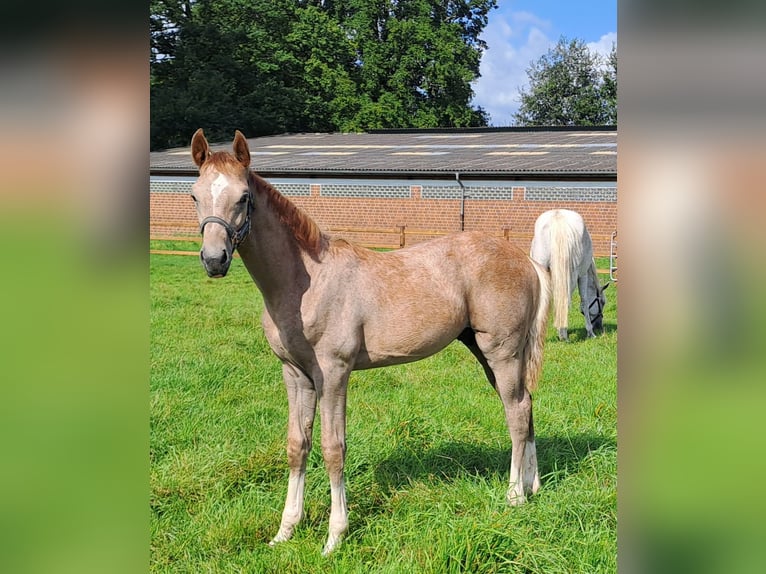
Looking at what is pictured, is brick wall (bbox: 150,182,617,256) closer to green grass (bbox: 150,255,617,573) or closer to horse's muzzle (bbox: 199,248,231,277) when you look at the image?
green grass (bbox: 150,255,617,573)

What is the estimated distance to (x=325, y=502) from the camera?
3930mm

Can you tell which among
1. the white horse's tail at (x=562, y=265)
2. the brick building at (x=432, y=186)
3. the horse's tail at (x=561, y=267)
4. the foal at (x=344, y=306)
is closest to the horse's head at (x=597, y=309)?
the white horse's tail at (x=562, y=265)

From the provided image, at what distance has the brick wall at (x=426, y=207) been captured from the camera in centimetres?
1884

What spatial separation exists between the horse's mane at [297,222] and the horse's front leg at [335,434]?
650mm

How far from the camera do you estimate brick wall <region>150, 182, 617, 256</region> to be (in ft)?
61.8

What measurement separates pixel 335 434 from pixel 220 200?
53.9 inches

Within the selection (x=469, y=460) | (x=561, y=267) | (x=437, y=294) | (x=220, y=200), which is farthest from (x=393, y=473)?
(x=561, y=267)

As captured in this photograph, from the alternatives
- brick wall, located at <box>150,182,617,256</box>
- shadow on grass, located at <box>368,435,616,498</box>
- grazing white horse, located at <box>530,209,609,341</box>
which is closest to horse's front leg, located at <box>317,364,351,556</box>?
shadow on grass, located at <box>368,435,616,498</box>

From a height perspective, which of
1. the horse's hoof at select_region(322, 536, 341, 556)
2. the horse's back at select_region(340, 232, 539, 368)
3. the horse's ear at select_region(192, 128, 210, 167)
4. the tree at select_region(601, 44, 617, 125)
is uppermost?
the tree at select_region(601, 44, 617, 125)

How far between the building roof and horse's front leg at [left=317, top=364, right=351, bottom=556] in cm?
1636

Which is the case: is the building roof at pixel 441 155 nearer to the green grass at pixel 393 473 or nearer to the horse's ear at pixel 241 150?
the green grass at pixel 393 473
